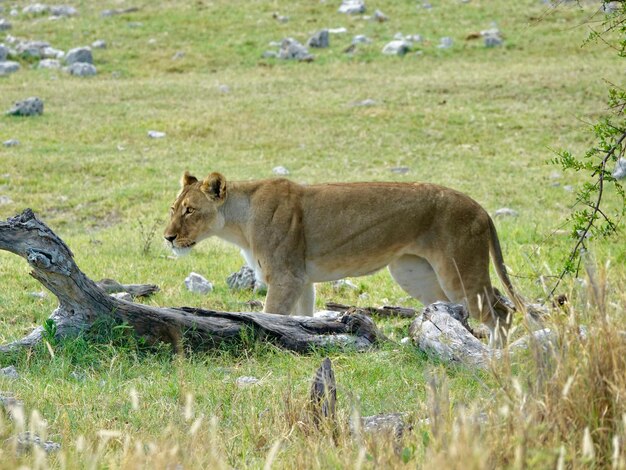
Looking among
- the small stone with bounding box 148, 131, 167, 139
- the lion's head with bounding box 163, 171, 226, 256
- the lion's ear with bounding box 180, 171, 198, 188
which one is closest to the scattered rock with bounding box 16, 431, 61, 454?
the lion's head with bounding box 163, 171, 226, 256

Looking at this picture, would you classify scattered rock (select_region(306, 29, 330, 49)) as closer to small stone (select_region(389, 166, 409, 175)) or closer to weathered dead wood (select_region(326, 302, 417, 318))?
small stone (select_region(389, 166, 409, 175))

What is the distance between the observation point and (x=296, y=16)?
32.6 metres

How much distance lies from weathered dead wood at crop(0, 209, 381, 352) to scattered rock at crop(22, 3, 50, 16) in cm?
2933

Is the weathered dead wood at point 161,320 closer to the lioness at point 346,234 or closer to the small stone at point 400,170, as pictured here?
the lioness at point 346,234

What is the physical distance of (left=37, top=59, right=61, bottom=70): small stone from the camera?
90.8ft

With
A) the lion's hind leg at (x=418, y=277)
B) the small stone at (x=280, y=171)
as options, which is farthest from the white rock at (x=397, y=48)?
the lion's hind leg at (x=418, y=277)

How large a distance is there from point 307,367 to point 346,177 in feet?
34.3

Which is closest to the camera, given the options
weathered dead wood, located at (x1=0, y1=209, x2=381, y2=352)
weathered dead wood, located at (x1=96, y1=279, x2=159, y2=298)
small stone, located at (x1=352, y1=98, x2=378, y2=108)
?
weathered dead wood, located at (x1=0, y1=209, x2=381, y2=352)

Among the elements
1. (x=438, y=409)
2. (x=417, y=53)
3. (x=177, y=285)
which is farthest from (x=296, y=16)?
(x=438, y=409)

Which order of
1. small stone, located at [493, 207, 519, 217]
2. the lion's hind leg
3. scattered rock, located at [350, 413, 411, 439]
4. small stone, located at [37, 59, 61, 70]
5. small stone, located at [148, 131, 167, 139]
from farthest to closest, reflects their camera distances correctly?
small stone, located at [37, 59, 61, 70]
small stone, located at [148, 131, 167, 139]
small stone, located at [493, 207, 519, 217]
the lion's hind leg
scattered rock, located at [350, 413, 411, 439]

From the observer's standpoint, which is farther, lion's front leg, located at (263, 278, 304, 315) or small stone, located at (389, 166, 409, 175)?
small stone, located at (389, 166, 409, 175)

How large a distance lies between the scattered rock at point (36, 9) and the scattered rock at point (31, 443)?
31.7 metres

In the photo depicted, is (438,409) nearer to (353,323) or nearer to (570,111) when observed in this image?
(353,323)

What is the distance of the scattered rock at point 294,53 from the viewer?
27844 millimetres
